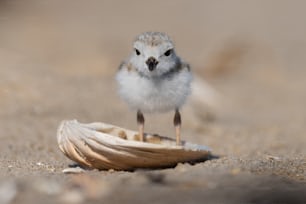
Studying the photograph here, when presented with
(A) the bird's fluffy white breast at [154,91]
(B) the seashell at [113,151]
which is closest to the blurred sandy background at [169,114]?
(B) the seashell at [113,151]

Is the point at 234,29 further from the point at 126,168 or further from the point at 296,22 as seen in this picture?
the point at 126,168

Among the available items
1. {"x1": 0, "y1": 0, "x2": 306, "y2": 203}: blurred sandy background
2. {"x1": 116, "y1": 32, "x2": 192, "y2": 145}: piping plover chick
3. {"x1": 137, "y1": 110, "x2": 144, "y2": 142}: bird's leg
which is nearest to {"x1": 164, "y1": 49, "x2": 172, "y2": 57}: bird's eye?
{"x1": 116, "y1": 32, "x2": 192, "y2": 145}: piping plover chick

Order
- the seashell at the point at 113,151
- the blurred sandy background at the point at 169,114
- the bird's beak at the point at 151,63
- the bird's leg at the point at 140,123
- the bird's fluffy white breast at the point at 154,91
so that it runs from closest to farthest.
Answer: the blurred sandy background at the point at 169,114, the seashell at the point at 113,151, the bird's beak at the point at 151,63, the bird's fluffy white breast at the point at 154,91, the bird's leg at the point at 140,123

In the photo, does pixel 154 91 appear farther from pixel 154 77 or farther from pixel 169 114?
pixel 169 114

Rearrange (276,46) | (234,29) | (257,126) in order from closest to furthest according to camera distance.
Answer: (257,126)
(276,46)
(234,29)

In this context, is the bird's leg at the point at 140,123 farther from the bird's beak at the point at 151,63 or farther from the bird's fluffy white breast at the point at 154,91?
the bird's beak at the point at 151,63

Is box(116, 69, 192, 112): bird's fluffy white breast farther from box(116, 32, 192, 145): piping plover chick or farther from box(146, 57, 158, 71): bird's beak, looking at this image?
box(146, 57, 158, 71): bird's beak

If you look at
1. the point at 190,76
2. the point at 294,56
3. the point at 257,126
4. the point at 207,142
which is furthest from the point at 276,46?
the point at 190,76
